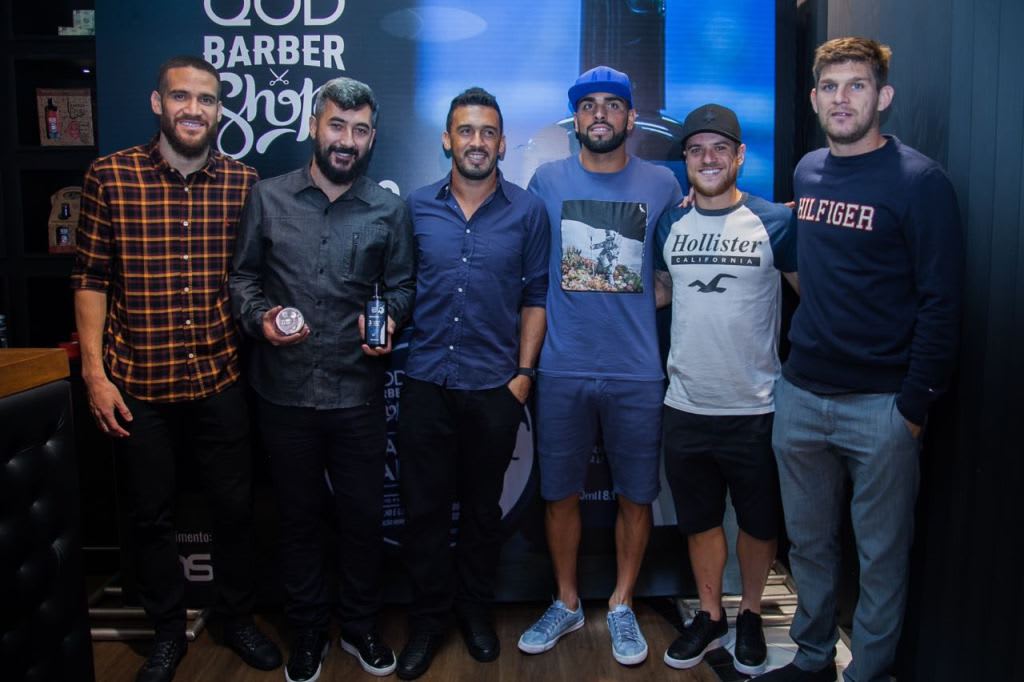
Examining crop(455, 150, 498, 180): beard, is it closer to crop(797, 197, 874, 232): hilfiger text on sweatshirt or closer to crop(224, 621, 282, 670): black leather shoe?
crop(797, 197, 874, 232): hilfiger text on sweatshirt

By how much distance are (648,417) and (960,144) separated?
3.84 ft

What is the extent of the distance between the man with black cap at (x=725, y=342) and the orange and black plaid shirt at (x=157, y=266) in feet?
4.69

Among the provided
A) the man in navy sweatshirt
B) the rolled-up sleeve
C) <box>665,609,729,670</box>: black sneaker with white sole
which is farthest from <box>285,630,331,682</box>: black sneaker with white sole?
the man in navy sweatshirt

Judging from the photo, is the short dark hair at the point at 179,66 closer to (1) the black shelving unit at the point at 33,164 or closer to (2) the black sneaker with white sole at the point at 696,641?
(1) the black shelving unit at the point at 33,164

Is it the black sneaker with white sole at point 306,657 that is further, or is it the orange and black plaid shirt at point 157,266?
the black sneaker with white sole at point 306,657

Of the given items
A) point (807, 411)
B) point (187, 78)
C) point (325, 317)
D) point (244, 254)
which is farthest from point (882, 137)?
point (187, 78)

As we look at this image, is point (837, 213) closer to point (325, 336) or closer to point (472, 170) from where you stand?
point (472, 170)

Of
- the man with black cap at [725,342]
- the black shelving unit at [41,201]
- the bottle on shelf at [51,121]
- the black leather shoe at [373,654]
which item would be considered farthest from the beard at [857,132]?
the bottle on shelf at [51,121]

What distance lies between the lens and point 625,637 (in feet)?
8.68

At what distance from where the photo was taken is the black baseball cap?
94.5 inches

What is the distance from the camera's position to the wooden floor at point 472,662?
252 centimetres

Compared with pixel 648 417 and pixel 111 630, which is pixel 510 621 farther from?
pixel 111 630

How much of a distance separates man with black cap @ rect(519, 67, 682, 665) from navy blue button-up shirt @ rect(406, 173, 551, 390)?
0.52 feet

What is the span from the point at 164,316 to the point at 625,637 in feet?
5.92
